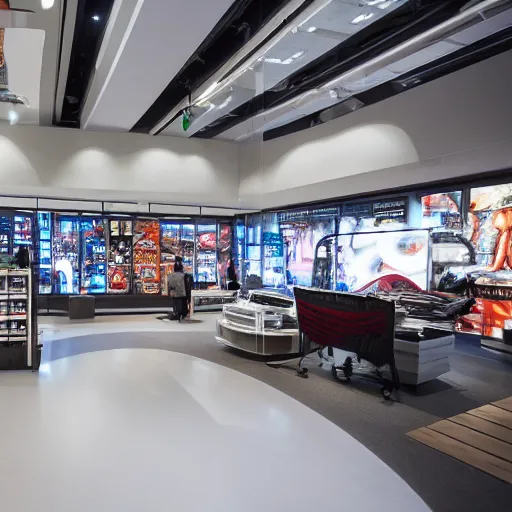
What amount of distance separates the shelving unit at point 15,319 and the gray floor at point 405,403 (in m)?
0.68

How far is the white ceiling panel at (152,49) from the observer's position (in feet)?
13.2

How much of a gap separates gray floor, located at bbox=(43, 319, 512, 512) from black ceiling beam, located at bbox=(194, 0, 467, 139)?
3.73 m

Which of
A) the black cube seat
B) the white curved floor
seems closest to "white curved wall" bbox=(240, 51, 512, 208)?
the white curved floor

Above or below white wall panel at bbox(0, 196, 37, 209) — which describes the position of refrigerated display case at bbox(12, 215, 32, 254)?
below

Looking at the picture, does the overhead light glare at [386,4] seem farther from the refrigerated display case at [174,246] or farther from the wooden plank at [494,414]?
the refrigerated display case at [174,246]

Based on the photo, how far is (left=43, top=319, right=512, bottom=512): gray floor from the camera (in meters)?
2.76

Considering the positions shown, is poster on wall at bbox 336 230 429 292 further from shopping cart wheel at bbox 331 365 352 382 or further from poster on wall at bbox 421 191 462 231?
shopping cart wheel at bbox 331 365 352 382

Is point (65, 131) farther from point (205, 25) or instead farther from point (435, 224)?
point (435, 224)

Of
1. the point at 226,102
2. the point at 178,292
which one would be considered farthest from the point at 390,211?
the point at 178,292

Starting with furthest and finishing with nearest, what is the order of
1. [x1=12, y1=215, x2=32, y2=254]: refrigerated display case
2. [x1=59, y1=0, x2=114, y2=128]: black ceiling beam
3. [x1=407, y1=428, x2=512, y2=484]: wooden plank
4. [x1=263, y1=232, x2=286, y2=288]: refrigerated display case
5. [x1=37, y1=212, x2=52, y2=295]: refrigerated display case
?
[x1=37, y1=212, x2=52, y2=295]: refrigerated display case → [x1=12, y1=215, x2=32, y2=254]: refrigerated display case → [x1=263, y1=232, x2=286, y2=288]: refrigerated display case → [x1=59, y1=0, x2=114, y2=128]: black ceiling beam → [x1=407, y1=428, x2=512, y2=484]: wooden plank

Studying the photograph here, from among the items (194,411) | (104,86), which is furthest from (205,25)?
(194,411)

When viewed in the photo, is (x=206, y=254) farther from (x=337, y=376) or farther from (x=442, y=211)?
(x=337, y=376)

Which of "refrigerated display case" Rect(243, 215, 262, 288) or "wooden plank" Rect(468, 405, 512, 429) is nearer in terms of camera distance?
"wooden plank" Rect(468, 405, 512, 429)

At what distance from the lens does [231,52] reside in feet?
17.9
